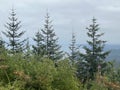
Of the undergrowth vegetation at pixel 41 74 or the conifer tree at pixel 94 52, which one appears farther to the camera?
the conifer tree at pixel 94 52

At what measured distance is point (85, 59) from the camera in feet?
209

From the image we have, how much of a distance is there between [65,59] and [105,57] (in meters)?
58.8

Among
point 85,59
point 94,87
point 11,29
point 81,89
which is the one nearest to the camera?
point 94,87

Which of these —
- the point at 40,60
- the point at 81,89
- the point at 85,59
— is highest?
the point at 40,60

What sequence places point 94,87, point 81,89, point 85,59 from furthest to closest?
point 85,59 → point 81,89 → point 94,87

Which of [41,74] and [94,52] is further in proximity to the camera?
[94,52]

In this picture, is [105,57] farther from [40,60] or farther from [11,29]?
[40,60]

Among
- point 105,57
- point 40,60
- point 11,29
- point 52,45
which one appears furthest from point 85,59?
point 40,60

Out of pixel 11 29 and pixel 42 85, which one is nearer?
pixel 42 85

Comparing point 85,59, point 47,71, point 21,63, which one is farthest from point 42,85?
point 85,59

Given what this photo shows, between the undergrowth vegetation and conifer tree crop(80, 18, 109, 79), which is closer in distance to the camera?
the undergrowth vegetation

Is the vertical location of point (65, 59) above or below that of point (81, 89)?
above

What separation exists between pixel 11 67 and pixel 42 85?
68cm

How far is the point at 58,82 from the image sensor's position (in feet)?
23.7
